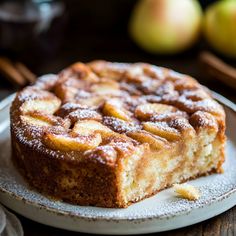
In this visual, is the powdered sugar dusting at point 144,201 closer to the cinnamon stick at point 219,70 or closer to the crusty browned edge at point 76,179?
the crusty browned edge at point 76,179

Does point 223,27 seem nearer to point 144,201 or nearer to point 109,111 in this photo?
point 109,111

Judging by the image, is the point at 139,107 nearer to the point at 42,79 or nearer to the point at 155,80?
the point at 155,80

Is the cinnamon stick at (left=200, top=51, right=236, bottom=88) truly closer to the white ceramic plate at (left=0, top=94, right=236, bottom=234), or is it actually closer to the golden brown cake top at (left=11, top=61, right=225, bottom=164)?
the golden brown cake top at (left=11, top=61, right=225, bottom=164)

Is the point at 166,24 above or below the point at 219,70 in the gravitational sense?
above

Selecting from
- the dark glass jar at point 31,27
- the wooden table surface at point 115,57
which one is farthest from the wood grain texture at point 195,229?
the dark glass jar at point 31,27

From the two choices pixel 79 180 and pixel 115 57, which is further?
pixel 115 57

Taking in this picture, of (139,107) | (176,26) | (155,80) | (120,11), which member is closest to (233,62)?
(176,26)

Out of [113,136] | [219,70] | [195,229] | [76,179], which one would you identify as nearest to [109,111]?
[113,136]
